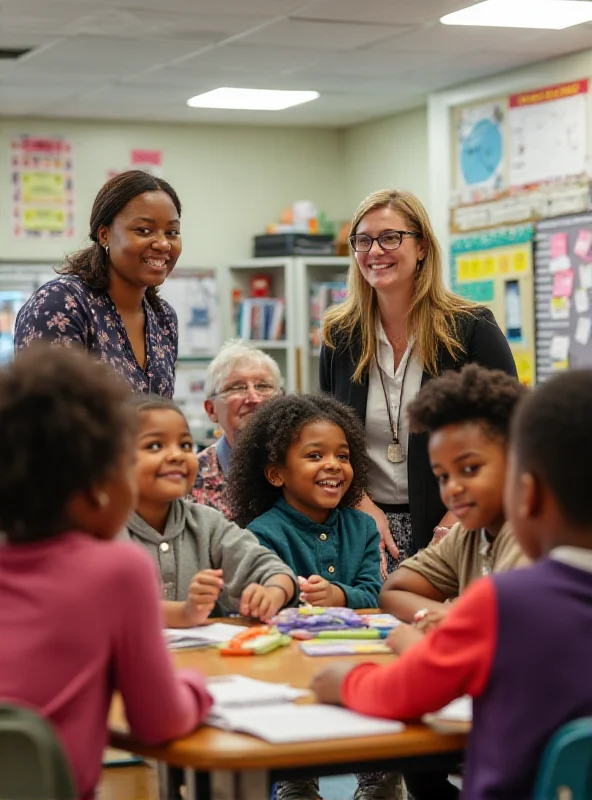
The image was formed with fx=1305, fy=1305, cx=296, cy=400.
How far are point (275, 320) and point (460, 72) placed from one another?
2.18 meters

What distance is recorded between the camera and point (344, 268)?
859 cm

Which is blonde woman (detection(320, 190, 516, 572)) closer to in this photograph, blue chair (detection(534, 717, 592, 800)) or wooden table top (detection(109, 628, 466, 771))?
wooden table top (detection(109, 628, 466, 771))

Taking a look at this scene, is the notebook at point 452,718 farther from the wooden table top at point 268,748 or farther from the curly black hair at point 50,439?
the curly black hair at point 50,439

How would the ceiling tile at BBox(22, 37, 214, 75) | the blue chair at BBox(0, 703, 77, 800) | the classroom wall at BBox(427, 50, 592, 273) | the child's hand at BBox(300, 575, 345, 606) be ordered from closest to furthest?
the blue chair at BBox(0, 703, 77, 800) < the child's hand at BBox(300, 575, 345, 606) < the ceiling tile at BBox(22, 37, 214, 75) < the classroom wall at BBox(427, 50, 592, 273)

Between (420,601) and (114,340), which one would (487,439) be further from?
(114,340)

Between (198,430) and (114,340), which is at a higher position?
(114,340)

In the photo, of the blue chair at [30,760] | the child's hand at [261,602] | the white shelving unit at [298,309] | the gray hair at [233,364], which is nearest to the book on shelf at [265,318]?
the white shelving unit at [298,309]

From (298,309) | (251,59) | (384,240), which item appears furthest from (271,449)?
(298,309)

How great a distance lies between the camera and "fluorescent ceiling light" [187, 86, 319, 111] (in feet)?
24.6

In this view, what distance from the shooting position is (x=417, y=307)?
3480mm

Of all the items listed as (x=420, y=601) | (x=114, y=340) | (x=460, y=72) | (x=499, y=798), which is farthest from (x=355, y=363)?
(x=460, y=72)

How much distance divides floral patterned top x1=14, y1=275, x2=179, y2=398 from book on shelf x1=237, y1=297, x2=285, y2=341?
197 inches

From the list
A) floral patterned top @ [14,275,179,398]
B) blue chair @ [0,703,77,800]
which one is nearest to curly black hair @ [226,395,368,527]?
floral patterned top @ [14,275,179,398]

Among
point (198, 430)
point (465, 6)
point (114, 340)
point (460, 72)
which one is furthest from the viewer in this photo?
point (198, 430)
